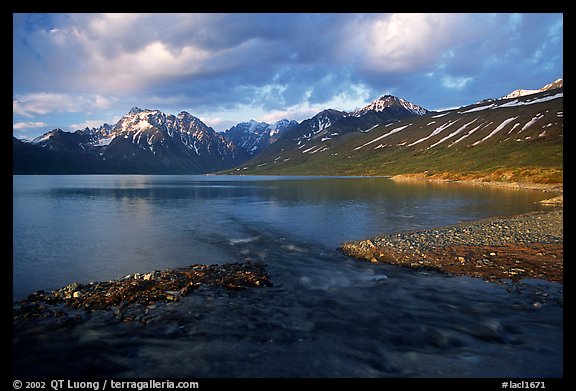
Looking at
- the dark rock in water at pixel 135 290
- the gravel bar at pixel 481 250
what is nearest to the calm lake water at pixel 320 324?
the dark rock in water at pixel 135 290

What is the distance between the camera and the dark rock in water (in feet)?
55.0

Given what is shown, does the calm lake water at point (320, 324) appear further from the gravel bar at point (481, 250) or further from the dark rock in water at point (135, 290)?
the gravel bar at point (481, 250)

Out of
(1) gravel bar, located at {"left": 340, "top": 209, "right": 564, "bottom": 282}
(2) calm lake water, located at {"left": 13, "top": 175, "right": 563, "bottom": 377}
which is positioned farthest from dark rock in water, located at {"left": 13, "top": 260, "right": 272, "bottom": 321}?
(1) gravel bar, located at {"left": 340, "top": 209, "right": 564, "bottom": 282}

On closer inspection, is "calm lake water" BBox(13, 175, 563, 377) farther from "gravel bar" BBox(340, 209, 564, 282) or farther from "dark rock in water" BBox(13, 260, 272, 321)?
"gravel bar" BBox(340, 209, 564, 282)

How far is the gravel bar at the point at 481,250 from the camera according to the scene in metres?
22.0

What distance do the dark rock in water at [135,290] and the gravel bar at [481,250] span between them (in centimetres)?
1189

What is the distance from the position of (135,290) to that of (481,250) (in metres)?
26.9

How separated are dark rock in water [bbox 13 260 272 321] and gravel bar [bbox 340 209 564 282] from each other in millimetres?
11891

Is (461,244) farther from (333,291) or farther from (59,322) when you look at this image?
(59,322)

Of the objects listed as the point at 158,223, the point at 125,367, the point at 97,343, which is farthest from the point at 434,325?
the point at 158,223

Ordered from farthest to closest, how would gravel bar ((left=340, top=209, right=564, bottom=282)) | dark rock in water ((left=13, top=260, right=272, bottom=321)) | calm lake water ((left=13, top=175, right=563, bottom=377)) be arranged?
1. gravel bar ((left=340, top=209, right=564, bottom=282))
2. dark rock in water ((left=13, top=260, right=272, bottom=321))
3. calm lake water ((left=13, top=175, right=563, bottom=377))

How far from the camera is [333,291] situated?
19.9 metres

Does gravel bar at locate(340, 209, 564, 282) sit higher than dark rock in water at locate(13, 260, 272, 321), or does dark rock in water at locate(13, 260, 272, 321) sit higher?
gravel bar at locate(340, 209, 564, 282)
